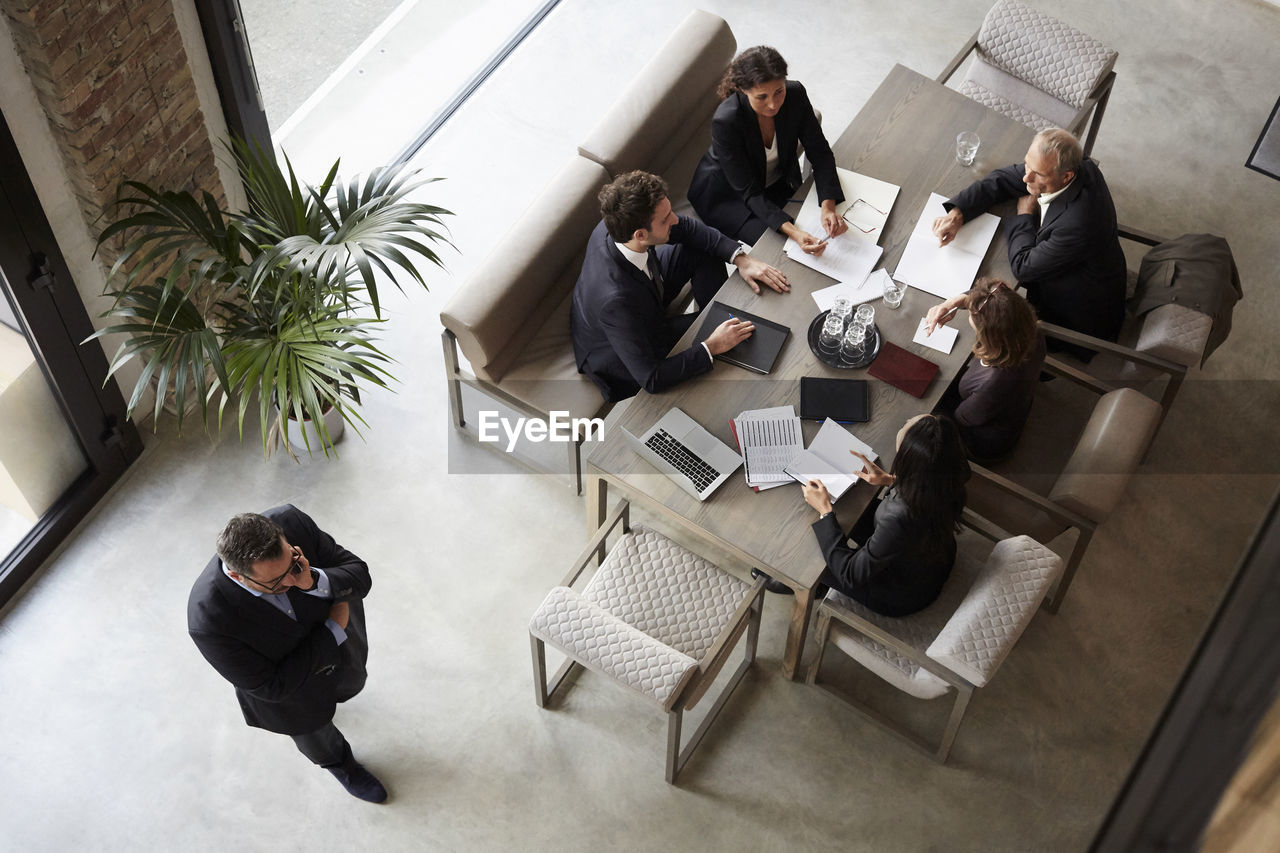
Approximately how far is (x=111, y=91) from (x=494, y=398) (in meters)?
1.74

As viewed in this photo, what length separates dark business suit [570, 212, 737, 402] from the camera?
4.04 m

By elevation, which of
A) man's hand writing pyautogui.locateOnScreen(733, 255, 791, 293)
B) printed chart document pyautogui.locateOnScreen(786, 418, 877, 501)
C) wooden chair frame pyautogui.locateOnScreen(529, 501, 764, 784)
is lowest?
wooden chair frame pyautogui.locateOnScreen(529, 501, 764, 784)

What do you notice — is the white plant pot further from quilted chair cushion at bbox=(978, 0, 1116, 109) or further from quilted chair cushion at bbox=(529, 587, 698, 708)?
quilted chair cushion at bbox=(978, 0, 1116, 109)

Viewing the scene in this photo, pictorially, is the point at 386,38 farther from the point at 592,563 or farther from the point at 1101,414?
the point at 1101,414

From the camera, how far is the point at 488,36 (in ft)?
20.5

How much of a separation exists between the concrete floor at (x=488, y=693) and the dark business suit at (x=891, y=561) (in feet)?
2.37

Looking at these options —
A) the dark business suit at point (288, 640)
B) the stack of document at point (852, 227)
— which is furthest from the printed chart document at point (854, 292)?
the dark business suit at point (288, 640)

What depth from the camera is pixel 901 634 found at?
3848mm

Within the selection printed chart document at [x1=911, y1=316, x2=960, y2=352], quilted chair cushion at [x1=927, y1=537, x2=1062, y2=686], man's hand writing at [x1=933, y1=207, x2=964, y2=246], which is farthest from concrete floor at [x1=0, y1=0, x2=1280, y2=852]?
man's hand writing at [x1=933, y1=207, x2=964, y2=246]

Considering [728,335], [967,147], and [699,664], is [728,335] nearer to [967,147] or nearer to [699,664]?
[699,664]

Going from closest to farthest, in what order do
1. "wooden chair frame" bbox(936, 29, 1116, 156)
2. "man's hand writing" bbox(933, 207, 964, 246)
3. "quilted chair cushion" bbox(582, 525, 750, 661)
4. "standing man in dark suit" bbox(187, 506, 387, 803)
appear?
1. "standing man in dark suit" bbox(187, 506, 387, 803)
2. "quilted chair cushion" bbox(582, 525, 750, 661)
3. "man's hand writing" bbox(933, 207, 964, 246)
4. "wooden chair frame" bbox(936, 29, 1116, 156)

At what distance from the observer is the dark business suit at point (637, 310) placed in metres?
4.04

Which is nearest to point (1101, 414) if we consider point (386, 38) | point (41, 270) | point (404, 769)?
point (404, 769)

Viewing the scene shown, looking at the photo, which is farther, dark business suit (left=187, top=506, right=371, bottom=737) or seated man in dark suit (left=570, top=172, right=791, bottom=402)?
seated man in dark suit (left=570, top=172, right=791, bottom=402)
